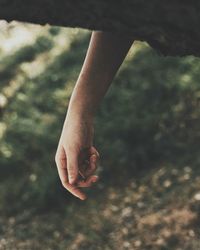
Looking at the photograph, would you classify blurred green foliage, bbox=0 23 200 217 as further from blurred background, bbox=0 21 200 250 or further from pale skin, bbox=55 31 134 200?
pale skin, bbox=55 31 134 200

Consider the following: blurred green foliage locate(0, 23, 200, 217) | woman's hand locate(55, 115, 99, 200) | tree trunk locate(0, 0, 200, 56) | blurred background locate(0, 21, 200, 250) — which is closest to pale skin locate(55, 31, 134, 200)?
woman's hand locate(55, 115, 99, 200)

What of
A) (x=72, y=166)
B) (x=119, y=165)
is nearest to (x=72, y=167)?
(x=72, y=166)

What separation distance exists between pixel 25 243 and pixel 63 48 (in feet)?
9.82

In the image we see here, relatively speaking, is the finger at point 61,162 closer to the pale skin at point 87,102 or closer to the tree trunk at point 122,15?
the pale skin at point 87,102

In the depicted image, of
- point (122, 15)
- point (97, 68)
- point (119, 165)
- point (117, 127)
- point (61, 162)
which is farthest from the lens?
point (117, 127)

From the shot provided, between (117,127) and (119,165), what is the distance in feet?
1.30

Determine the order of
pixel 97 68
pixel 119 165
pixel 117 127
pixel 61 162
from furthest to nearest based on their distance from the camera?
pixel 117 127 → pixel 119 165 → pixel 61 162 → pixel 97 68

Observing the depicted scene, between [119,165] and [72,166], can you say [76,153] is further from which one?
[119,165]

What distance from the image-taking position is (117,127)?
456cm

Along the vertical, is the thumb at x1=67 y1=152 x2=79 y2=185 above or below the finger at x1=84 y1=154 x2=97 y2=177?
above

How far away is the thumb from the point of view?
1226mm

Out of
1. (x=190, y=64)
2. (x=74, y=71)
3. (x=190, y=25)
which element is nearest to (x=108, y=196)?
(x=190, y=64)

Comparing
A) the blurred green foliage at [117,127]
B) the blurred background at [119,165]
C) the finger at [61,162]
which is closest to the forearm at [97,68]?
the finger at [61,162]

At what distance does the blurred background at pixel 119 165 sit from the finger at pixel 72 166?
7.62 feet
